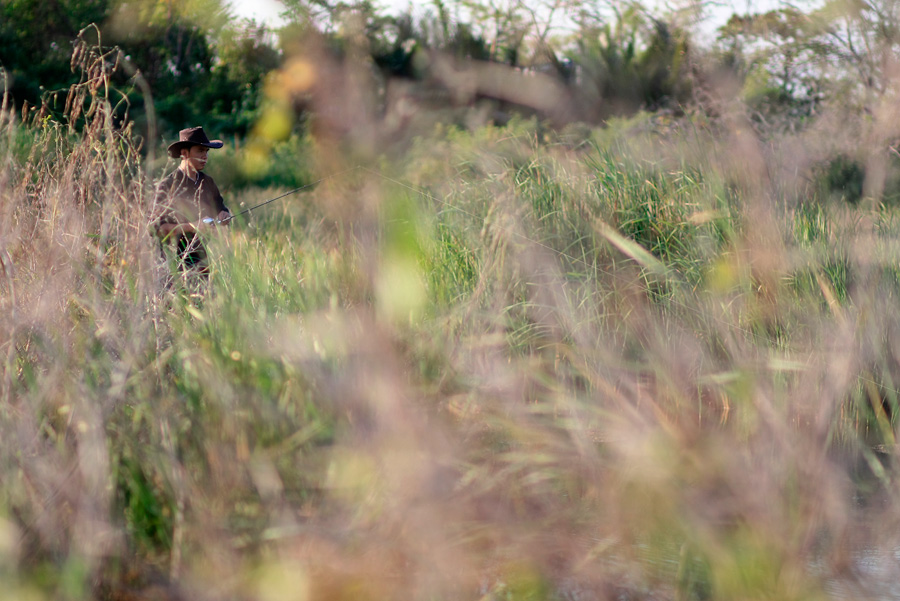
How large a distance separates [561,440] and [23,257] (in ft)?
7.46

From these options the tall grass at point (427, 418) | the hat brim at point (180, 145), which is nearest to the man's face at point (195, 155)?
the hat brim at point (180, 145)

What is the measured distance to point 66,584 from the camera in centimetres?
241

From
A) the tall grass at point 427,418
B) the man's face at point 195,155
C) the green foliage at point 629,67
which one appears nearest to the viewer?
the tall grass at point 427,418

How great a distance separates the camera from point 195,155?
5.82m

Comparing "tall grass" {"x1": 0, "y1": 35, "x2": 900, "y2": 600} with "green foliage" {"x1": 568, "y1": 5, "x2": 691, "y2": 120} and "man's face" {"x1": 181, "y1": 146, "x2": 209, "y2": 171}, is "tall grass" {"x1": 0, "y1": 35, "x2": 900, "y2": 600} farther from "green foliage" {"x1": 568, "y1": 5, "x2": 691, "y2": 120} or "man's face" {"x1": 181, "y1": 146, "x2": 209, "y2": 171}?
"green foliage" {"x1": 568, "y1": 5, "x2": 691, "y2": 120}

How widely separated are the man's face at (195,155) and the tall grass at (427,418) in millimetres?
1127

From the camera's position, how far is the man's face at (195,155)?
229 inches

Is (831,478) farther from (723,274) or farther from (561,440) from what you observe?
(723,274)

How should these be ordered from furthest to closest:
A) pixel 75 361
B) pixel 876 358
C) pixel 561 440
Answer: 1. pixel 876 358
2. pixel 561 440
3. pixel 75 361

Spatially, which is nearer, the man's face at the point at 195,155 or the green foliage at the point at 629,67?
the man's face at the point at 195,155

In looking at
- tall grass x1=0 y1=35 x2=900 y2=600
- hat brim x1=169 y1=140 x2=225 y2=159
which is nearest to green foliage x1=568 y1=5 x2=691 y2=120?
hat brim x1=169 y1=140 x2=225 y2=159

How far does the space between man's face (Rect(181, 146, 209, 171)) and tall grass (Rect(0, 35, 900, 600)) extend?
1.13 m

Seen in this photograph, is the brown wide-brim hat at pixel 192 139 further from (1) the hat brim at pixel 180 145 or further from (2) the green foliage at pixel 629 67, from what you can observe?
(2) the green foliage at pixel 629 67

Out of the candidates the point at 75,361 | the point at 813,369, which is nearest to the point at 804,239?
the point at 813,369
